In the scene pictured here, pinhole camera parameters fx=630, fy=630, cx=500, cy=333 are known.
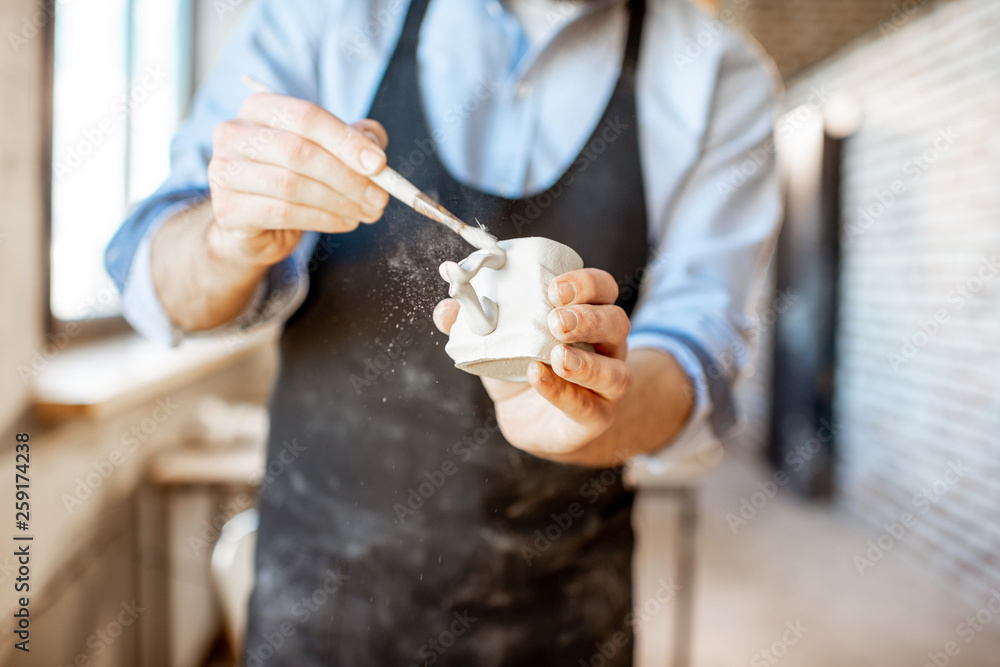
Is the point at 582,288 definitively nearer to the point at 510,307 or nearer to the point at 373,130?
the point at 510,307

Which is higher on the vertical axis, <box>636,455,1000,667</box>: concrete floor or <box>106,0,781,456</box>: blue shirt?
<box>106,0,781,456</box>: blue shirt

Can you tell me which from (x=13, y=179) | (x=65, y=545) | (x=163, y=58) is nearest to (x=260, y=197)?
(x=13, y=179)

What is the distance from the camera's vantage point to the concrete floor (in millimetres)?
1937

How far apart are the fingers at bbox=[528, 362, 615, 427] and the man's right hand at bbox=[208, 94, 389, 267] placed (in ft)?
0.41

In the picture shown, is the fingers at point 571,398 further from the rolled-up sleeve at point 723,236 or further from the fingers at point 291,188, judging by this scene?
the rolled-up sleeve at point 723,236

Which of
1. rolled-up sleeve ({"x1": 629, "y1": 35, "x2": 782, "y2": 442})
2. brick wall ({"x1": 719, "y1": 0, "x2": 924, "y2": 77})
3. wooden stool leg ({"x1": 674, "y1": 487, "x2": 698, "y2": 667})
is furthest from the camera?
brick wall ({"x1": 719, "y1": 0, "x2": 924, "y2": 77})

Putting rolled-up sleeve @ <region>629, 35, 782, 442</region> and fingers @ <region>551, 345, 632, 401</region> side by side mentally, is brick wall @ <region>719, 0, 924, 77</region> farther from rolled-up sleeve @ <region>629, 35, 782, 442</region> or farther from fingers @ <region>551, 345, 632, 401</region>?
fingers @ <region>551, 345, 632, 401</region>

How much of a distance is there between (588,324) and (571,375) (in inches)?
1.2

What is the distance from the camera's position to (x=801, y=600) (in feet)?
Result: 7.47

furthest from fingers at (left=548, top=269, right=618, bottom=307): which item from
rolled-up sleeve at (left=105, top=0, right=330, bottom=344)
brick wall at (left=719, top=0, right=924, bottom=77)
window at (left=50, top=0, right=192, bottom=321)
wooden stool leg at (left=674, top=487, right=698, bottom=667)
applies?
brick wall at (left=719, top=0, right=924, bottom=77)

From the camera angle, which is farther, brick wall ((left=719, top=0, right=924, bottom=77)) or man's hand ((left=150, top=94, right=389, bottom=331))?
brick wall ((left=719, top=0, right=924, bottom=77))

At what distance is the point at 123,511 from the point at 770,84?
4.85 feet

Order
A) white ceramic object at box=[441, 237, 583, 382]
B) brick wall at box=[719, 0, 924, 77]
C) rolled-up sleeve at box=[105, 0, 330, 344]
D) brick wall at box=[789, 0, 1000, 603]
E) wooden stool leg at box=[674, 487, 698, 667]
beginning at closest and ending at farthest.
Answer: white ceramic object at box=[441, 237, 583, 382] < rolled-up sleeve at box=[105, 0, 330, 344] < wooden stool leg at box=[674, 487, 698, 667] < brick wall at box=[789, 0, 1000, 603] < brick wall at box=[719, 0, 924, 77]

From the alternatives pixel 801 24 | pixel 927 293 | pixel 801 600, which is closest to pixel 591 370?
pixel 801 600
